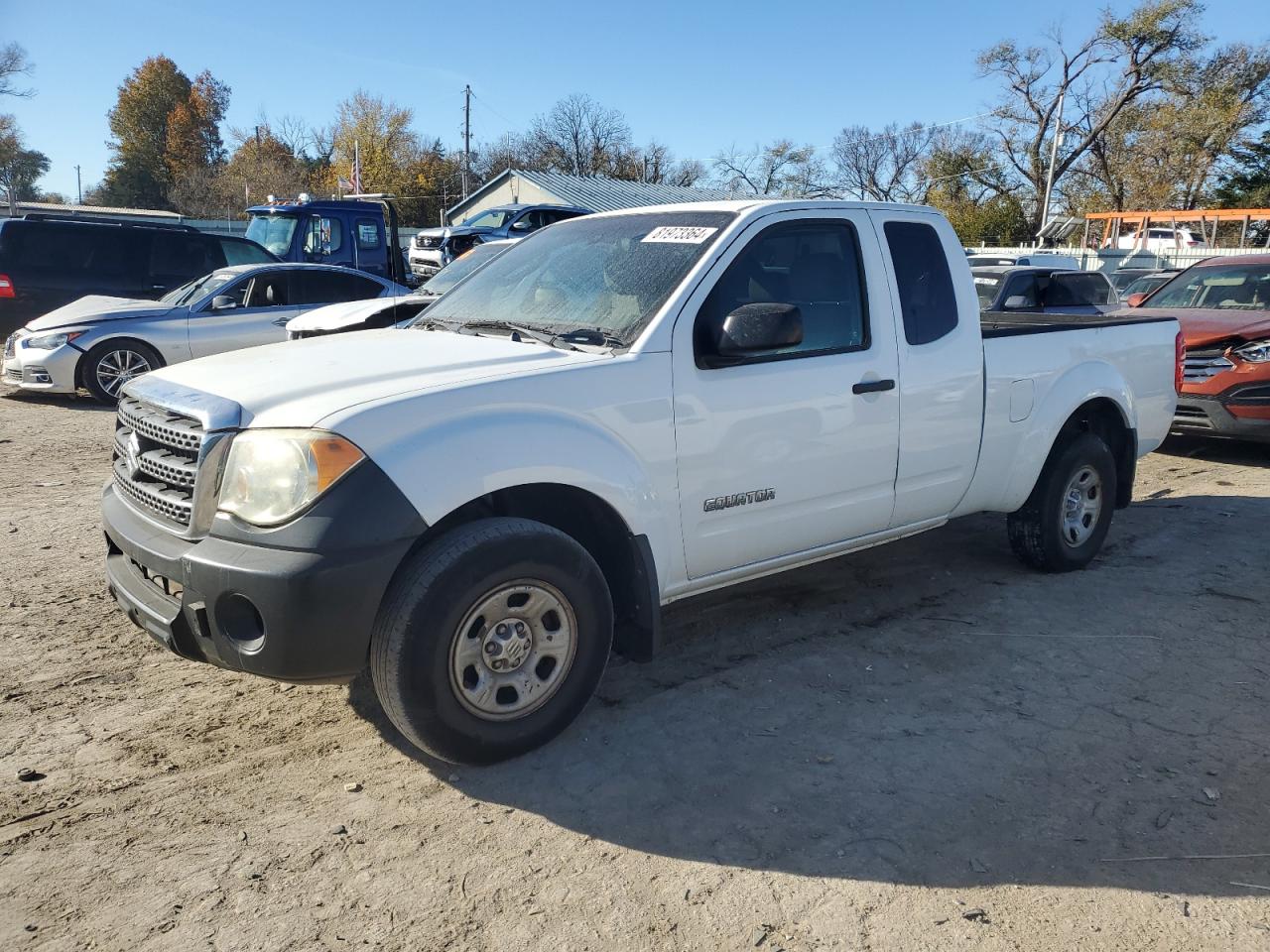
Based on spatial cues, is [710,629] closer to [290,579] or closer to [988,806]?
[988,806]

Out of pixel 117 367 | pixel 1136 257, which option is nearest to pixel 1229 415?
pixel 117 367

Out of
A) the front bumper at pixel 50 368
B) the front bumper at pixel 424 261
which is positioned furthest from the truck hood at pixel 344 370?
the front bumper at pixel 424 261

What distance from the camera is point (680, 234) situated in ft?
→ 13.3

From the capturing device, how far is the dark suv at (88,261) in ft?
41.5

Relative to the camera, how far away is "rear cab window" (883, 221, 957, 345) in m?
4.46

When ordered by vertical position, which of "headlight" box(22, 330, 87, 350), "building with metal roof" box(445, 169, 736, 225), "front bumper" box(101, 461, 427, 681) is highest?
"building with metal roof" box(445, 169, 736, 225)

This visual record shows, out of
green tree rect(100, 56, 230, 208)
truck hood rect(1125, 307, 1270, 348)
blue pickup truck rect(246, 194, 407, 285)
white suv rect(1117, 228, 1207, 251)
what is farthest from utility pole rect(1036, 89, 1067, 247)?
green tree rect(100, 56, 230, 208)

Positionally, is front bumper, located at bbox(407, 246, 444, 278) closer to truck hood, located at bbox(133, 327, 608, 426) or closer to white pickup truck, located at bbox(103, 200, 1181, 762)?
white pickup truck, located at bbox(103, 200, 1181, 762)

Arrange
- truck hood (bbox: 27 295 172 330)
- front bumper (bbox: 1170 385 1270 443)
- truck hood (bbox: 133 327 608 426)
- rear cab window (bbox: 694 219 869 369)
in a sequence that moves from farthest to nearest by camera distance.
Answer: truck hood (bbox: 27 295 172 330) → front bumper (bbox: 1170 385 1270 443) → rear cab window (bbox: 694 219 869 369) → truck hood (bbox: 133 327 608 426)

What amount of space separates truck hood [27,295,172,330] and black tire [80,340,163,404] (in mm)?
301

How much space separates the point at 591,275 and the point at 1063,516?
3.01 metres

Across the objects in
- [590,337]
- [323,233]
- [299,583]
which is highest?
[323,233]

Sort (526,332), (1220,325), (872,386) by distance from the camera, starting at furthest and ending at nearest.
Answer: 1. (1220,325)
2. (872,386)
3. (526,332)

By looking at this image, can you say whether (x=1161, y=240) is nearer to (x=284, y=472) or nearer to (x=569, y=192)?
(x=569, y=192)
